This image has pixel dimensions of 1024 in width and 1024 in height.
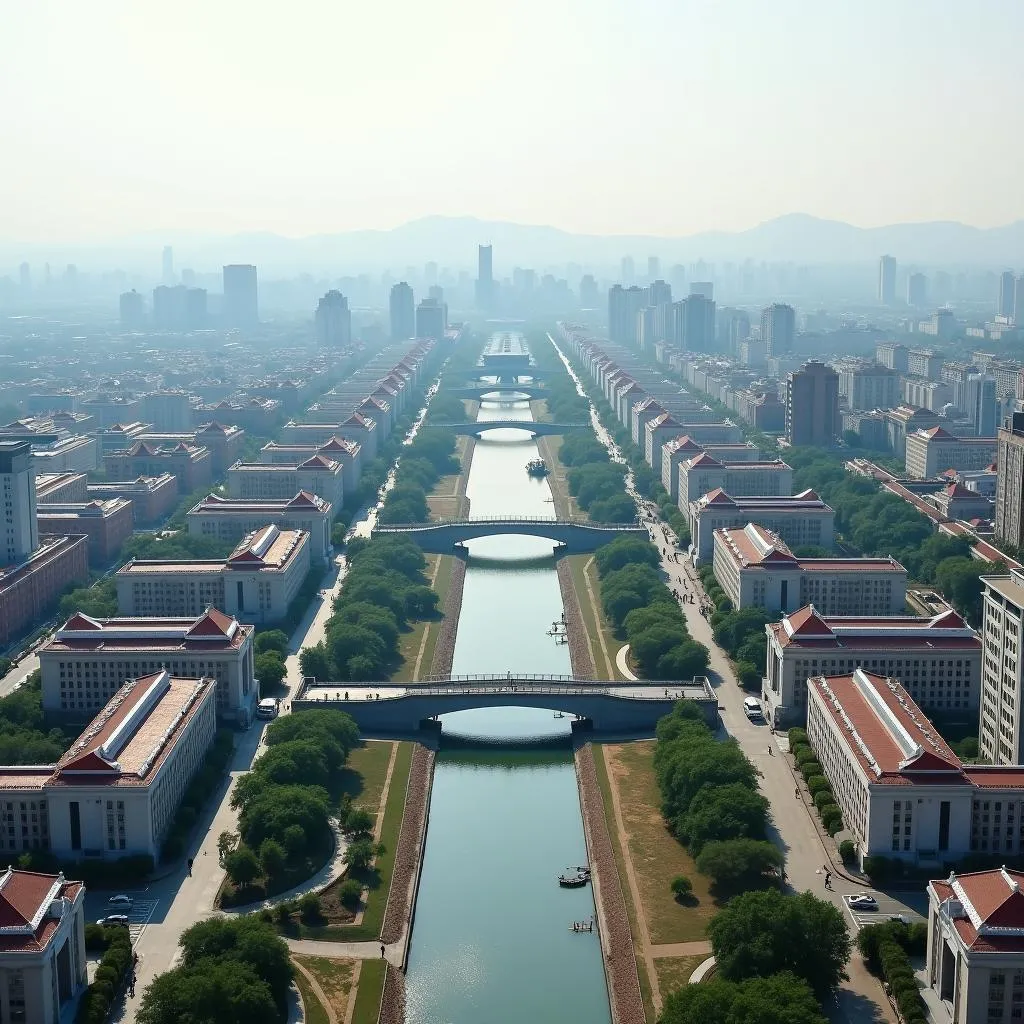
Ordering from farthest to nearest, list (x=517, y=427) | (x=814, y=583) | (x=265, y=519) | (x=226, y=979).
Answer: (x=517, y=427), (x=265, y=519), (x=814, y=583), (x=226, y=979)

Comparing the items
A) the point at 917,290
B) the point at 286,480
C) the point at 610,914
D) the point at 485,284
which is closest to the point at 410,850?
the point at 610,914

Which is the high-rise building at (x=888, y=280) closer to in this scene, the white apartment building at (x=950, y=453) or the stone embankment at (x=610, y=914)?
the white apartment building at (x=950, y=453)

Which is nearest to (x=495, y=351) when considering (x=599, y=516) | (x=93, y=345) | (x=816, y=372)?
(x=93, y=345)

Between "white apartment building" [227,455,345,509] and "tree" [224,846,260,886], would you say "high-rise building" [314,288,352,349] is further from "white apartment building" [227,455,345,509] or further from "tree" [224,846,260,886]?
"tree" [224,846,260,886]

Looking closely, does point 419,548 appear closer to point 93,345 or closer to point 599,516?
point 599,516

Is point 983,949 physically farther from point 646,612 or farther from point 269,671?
point 646,612
